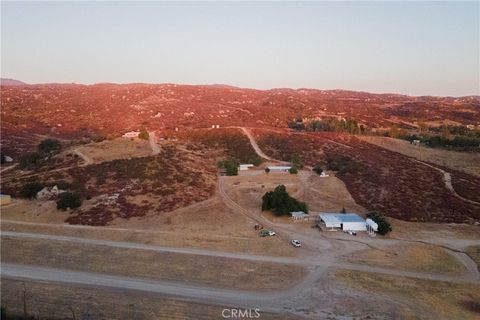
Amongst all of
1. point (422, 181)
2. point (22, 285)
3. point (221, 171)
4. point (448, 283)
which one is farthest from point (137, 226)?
point (422, 181)

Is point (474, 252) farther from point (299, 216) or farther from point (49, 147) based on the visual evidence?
point (49, 147)

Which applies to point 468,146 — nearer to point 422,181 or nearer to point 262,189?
point 422,181

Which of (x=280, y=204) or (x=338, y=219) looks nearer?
(x=338, y=219)

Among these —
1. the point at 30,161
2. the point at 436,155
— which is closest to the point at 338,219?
the point at 30,161

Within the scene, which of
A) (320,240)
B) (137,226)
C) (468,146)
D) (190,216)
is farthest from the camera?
(468,146)

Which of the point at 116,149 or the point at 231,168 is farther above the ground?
the point at 116,149

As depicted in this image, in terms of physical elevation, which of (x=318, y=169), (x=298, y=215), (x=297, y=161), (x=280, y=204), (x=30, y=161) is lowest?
(x=298, y=215)

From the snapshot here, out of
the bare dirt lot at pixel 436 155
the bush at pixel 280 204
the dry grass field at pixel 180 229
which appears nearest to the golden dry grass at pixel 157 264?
the dry grass field at pixel 180 229
